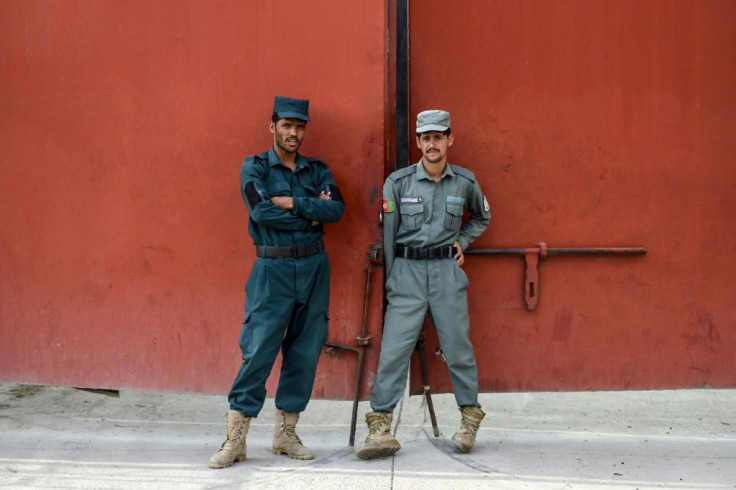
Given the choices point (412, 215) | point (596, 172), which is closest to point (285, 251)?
point (412, 215)

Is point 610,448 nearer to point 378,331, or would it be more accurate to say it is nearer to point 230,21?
point 378,331

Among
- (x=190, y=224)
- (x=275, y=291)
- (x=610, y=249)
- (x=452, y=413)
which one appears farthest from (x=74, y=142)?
(x=610, y=249)

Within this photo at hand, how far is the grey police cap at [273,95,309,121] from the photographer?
4.64 meters

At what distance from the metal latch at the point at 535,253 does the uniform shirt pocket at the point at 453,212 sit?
1.36 feet

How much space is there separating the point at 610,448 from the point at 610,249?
1.09 m

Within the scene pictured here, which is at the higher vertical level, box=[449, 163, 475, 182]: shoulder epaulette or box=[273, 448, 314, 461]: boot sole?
box=[449, 163, 475, 182]: shoulder epaulette

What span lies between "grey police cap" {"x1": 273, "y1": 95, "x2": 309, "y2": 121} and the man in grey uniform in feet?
1.81

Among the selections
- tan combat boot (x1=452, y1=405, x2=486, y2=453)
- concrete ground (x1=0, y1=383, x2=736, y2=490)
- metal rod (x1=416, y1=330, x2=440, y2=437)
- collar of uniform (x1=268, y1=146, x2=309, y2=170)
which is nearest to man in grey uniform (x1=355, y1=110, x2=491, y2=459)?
tan combat boot (x1=452, y1=405, x2=486, y2=453)

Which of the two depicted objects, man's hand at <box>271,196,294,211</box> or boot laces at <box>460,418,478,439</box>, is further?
boot laces at <box>460,418,478,439</box>

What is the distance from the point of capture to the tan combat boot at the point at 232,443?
Answer: 446cm

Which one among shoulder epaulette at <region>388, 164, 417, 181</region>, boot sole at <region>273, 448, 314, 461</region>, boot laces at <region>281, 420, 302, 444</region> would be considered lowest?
boot sole at <region>273, 448, 314, 461</region>

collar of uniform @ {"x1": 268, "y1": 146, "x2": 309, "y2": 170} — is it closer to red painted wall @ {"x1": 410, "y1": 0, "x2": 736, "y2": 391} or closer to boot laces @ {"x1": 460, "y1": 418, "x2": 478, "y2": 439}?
red painted wall @ {"x1": 410, "y1": 0, "x2": 736, "y2": 391}

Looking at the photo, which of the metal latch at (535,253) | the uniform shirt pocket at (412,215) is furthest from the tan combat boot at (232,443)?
the metal latch at (535,253)

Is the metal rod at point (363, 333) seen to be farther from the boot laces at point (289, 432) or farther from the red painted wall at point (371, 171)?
the boot laces at point (289, 432)
